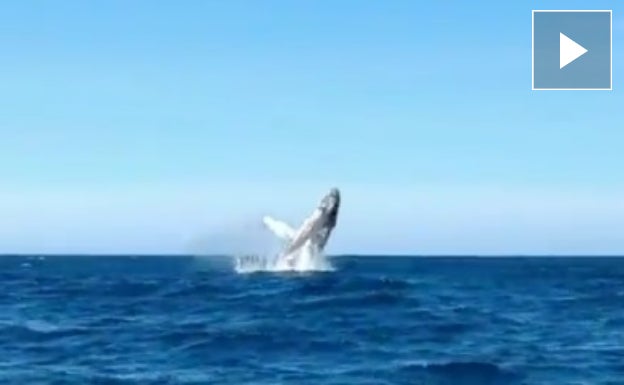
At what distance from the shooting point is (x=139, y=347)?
108 feet

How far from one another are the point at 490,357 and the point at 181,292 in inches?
1015

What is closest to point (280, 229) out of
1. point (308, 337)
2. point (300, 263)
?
point (300, 263)

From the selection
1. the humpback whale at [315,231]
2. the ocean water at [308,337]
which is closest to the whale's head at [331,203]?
the humpback whale at [315,231]

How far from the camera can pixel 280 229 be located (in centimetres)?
7800

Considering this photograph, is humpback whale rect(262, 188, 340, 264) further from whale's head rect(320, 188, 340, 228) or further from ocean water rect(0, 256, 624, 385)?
ocean water rect(0, 256, 624, 385)

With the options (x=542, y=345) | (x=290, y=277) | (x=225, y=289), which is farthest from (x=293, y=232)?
(x=542, y=345)

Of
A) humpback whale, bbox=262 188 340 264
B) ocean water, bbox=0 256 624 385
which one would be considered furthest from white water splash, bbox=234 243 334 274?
ocean water, bbox=0 256 624 385

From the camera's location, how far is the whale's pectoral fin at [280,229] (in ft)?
251

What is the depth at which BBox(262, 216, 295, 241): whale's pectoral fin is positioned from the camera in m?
76.5

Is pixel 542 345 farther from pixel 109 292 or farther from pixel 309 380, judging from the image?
pixel 109 292

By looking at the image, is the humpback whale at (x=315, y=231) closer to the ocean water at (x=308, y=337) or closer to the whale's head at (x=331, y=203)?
the whale's head at (x=331, y=203)

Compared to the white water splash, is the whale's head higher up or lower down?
higher up

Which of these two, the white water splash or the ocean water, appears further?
the white water splash

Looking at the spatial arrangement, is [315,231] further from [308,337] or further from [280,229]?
[308,337]
